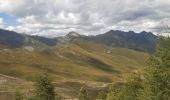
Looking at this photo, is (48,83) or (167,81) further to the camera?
(48,83)

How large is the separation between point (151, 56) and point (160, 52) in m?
1.22

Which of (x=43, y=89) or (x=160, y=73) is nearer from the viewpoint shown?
(x=160, y=73)

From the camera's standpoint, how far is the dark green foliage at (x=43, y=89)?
171 ft

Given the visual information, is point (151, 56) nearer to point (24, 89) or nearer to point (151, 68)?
point (151, 68)

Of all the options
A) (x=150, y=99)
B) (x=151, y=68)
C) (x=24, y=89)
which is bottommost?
(x=150, y=99)

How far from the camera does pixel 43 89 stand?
5209 cm

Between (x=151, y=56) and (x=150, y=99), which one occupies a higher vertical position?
(x=151, y=56)

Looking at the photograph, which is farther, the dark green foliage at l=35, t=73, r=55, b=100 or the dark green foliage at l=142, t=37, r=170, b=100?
the dark green foliage at l=35, t=73, r=55, b=100

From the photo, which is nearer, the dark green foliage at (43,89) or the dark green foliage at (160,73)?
the dark green foliage at (160,73)

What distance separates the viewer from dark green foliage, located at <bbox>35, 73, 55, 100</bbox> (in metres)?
52.0

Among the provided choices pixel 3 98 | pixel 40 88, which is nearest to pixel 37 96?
pixel 40 88

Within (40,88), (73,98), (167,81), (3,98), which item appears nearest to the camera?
(167,81)

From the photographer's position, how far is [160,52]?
32.4 meters

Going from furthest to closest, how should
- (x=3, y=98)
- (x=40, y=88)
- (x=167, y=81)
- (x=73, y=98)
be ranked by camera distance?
(x=73, y=98) → (x=3, y=98) → (x=40, y=88) → (x=167, y=81)
